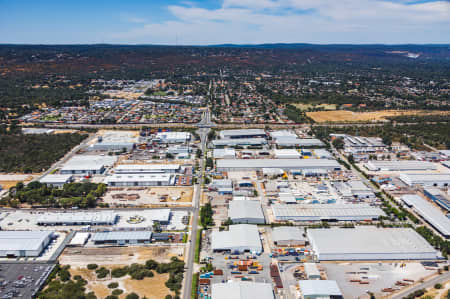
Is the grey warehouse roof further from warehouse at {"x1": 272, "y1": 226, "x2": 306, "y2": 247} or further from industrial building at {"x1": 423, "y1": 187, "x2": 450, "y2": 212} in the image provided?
industrial building at {"x1": 423, "y1": 187, "x2": 450, "y2": 212}

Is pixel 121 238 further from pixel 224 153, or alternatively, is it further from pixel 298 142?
pixel 298 142

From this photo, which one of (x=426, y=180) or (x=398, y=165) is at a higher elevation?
(x=398, y=165)

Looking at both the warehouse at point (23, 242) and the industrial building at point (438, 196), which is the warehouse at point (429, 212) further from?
the warehouse at point (23, 242)

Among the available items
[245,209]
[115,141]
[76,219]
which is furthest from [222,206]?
[115,141]

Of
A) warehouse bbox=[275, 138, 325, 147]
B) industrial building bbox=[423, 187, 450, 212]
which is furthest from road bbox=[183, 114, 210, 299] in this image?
industrial building bbox=[423, 187, 450, 212]

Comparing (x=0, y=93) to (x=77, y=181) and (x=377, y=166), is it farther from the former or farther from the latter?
(x=377, y=166)

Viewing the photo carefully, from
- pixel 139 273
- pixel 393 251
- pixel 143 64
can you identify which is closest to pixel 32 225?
pixel 139 273
